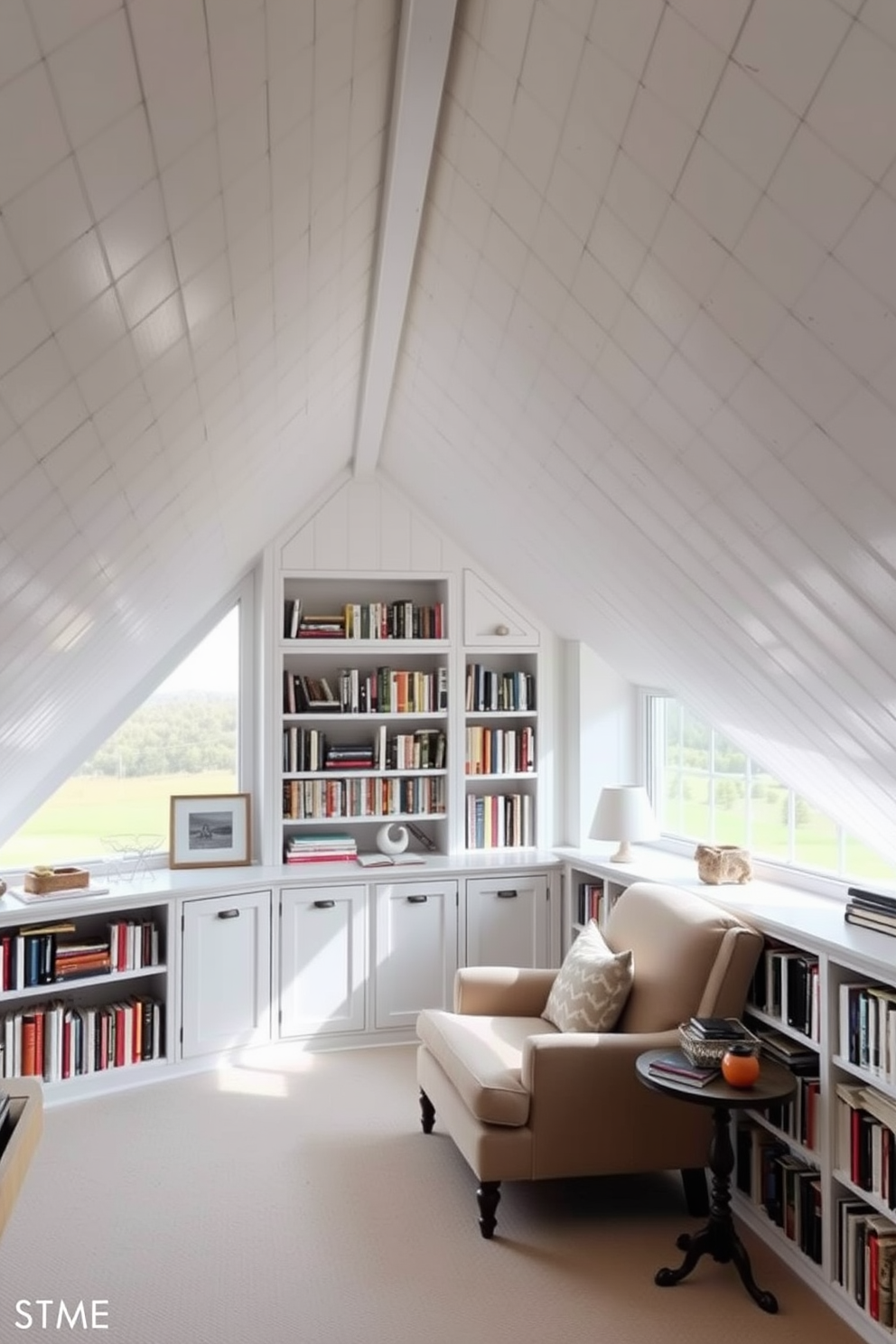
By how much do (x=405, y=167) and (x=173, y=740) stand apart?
3241 millimetres

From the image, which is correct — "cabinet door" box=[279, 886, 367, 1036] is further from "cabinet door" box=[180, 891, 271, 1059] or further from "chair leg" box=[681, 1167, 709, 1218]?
"chair leg" box=[681, 1167, 709, 1218]

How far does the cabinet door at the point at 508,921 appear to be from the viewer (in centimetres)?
509

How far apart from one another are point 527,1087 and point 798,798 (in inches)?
64.1

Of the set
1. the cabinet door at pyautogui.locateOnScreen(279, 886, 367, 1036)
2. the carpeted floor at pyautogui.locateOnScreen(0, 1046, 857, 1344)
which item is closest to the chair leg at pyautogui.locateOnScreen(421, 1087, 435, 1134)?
the carpeted floor at pyautogui.locateOnScreen(0, 1046, 857, 1344)

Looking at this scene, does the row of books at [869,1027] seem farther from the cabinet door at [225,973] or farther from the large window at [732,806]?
the cabinet door at [225,973]

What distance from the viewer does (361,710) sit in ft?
17.3

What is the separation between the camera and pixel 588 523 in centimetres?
368

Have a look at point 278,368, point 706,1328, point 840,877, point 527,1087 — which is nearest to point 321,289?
point 278,368

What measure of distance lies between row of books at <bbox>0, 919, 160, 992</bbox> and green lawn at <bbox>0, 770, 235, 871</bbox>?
46cm

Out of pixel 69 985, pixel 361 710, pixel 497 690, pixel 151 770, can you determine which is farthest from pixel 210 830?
pixel 497 690

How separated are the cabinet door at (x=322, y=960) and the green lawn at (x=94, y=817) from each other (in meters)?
0.76

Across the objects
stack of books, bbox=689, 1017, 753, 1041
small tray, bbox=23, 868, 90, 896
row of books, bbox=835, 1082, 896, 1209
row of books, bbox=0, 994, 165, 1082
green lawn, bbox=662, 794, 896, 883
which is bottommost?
row of books, bbox=0, 994, 165, 1082

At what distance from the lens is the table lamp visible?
15.2 ft

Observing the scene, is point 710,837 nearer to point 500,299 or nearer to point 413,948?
point 413,948
